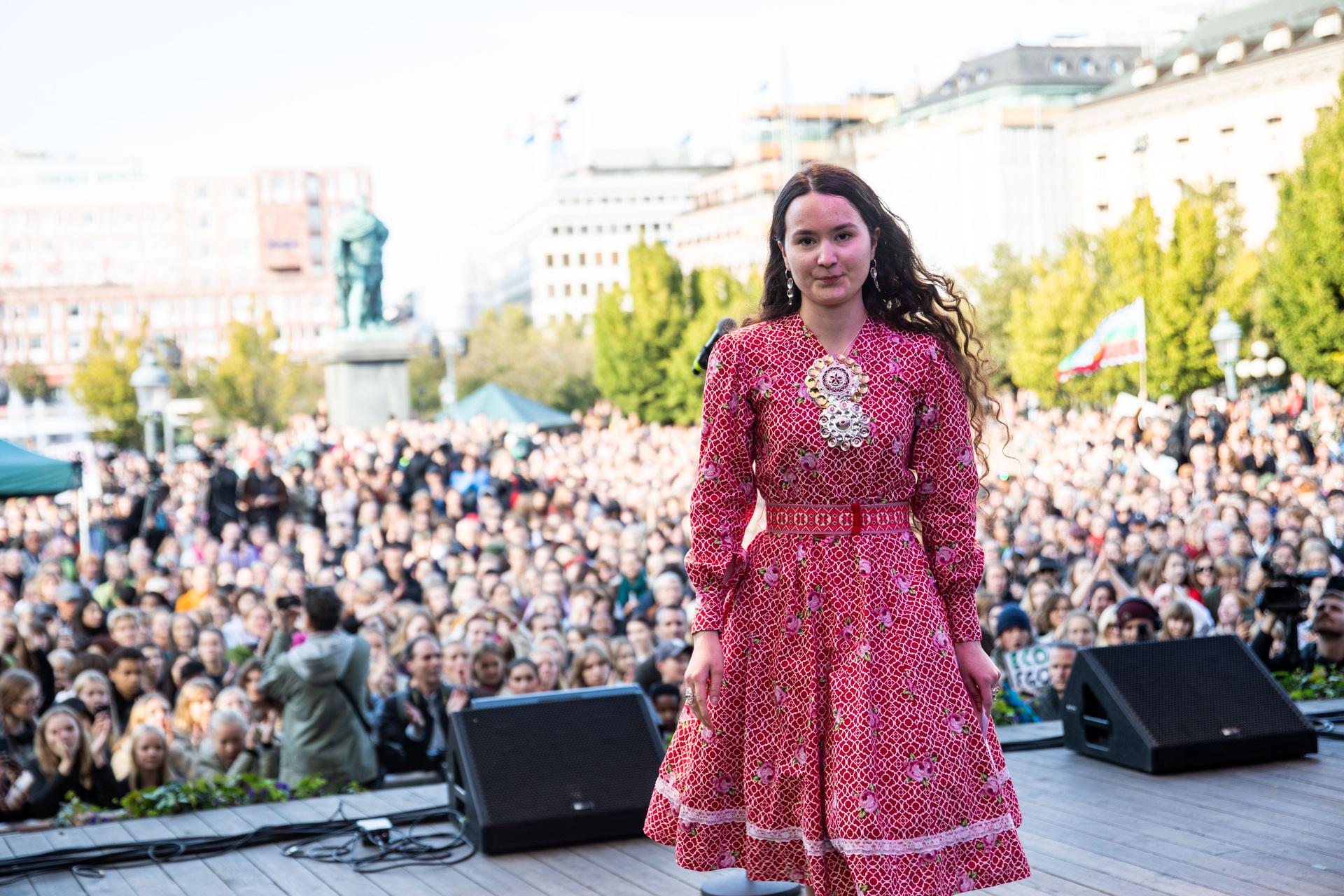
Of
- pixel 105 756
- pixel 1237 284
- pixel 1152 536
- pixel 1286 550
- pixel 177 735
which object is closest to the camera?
pixel 105 756

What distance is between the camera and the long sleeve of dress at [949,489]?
11.3ft

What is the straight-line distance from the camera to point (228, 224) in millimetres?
138375

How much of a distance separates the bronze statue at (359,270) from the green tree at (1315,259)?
18.3 m

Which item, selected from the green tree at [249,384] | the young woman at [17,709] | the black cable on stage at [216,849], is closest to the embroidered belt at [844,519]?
the black cable on stage at [216,849]

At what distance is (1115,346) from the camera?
76.3 ft

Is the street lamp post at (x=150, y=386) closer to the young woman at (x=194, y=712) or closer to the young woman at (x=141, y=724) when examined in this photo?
the young woman at (x=194, y=712)

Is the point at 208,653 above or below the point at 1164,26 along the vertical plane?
below

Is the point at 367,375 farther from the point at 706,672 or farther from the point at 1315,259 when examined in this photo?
the point at 706,672

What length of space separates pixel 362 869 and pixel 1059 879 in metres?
2.33

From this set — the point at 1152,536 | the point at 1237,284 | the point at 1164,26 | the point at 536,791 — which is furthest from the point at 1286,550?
the point at 1164,26

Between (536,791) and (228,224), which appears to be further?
(228,224)

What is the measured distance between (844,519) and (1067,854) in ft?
7.56

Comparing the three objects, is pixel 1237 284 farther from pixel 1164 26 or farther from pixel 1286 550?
pixel 1164 26

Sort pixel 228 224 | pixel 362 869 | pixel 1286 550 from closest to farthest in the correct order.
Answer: pixel 362 869, pixel 1286 550, pixel 228 224
